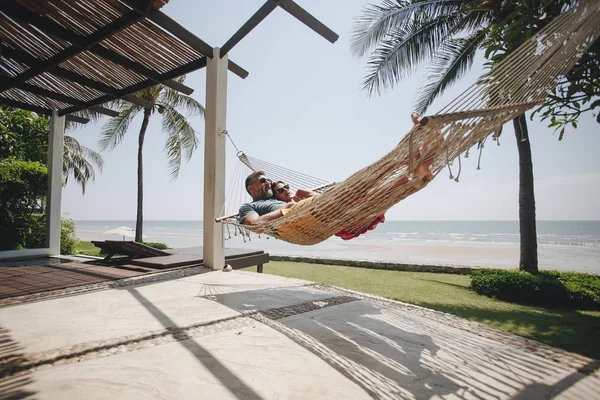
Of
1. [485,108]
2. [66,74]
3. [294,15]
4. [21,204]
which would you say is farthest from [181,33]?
[21,204]

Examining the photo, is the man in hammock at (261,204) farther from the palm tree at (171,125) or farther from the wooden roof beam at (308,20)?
the palm tree at (171,125)

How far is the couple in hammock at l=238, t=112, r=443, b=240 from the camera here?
7.09 feet

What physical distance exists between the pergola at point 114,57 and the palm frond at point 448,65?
3399mm

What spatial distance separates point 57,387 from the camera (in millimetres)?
1103

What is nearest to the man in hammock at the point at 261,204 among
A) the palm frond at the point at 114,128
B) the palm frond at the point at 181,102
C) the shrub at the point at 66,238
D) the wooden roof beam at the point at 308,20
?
the wooden roof beam at the point at 308,20

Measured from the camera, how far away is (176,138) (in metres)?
8.65

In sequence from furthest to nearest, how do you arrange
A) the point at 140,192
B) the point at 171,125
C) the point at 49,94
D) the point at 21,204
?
the point at 171,125, the point at 140,192, the point at 21,204, the point at 49,94

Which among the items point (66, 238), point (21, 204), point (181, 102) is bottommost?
point (66, 238)

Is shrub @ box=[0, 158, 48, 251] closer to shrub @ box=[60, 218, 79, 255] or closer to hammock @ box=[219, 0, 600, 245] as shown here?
shrub @ box=[60, 218, 79, 255]

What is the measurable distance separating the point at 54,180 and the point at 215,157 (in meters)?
3.09

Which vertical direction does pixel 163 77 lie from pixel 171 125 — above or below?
below

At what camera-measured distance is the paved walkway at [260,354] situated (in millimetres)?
1151

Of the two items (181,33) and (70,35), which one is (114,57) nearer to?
(70,35)

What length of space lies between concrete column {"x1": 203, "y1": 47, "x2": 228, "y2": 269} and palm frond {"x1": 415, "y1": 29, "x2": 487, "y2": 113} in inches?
151
